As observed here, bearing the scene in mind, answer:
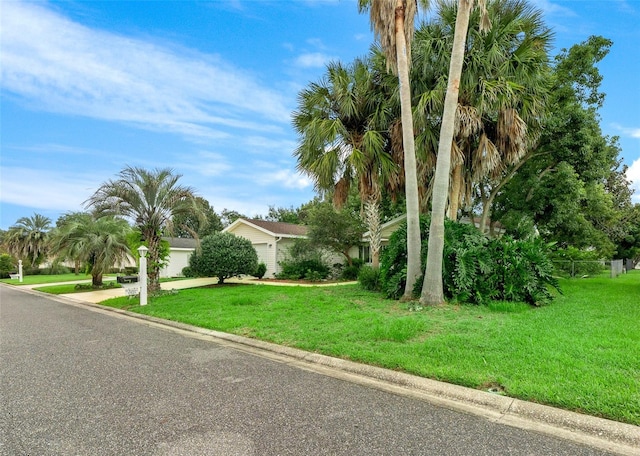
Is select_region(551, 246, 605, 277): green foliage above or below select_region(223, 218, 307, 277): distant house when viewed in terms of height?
below

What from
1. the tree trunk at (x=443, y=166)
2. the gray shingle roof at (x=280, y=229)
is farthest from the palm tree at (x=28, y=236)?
the tree trunk at (x=443, y=166)

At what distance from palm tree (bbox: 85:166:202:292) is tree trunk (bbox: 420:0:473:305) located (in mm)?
7981

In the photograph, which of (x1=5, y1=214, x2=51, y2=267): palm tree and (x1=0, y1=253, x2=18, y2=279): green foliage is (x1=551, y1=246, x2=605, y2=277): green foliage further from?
(x1=0, y1=253, x2=18, y2=279): green foliage

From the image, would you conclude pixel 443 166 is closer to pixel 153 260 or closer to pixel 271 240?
pixel 153 260

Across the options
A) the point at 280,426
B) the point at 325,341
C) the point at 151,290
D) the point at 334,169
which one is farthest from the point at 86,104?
the point at 280,426

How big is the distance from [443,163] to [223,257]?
11.0m

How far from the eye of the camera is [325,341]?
5.71m

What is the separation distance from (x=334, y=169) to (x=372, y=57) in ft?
12.9

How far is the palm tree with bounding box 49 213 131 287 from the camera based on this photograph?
656 inches

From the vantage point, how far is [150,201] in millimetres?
12312

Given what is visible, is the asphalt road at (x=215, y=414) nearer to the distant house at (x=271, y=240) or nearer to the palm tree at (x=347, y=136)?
the palm tree at (x=347, y=136)

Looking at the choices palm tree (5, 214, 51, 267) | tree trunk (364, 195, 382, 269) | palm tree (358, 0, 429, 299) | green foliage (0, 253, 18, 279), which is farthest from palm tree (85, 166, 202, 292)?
green foliage (0, 253, 18, 279)

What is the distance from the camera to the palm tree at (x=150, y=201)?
11781 millimetres

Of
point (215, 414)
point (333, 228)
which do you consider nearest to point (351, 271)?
point (333, 228)
